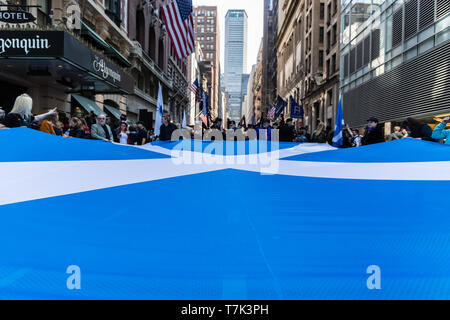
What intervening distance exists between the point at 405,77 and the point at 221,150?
19231 mm

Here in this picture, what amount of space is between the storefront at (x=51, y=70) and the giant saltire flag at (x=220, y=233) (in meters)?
12.0

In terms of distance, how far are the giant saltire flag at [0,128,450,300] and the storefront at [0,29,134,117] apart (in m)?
12.0

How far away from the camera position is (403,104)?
68.6ft

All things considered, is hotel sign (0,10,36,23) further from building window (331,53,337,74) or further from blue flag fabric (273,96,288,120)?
building window (331,53,337,74)

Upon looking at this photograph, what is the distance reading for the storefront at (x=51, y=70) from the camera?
526 inches

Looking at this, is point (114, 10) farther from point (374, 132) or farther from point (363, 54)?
point (374, 132)

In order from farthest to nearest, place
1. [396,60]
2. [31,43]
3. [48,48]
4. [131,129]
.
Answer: [396,60] → [131,129] → [48,48] → [31,43]

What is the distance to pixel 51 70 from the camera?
53.6 feet

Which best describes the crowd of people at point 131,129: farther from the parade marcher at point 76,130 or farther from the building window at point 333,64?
the building window at point 333,64

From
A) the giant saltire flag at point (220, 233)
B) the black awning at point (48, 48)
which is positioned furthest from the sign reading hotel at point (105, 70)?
the giant saltire flag at point (220, 233)

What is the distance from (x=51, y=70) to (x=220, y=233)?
54.4 ft

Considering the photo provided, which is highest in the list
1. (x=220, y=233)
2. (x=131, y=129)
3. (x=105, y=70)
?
(x=105, y=70)

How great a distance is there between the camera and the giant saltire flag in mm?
1979

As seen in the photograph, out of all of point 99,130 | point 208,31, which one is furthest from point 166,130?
point 208,31
